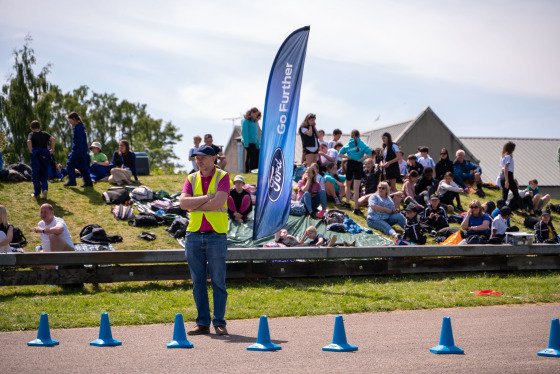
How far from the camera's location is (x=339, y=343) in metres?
6.32

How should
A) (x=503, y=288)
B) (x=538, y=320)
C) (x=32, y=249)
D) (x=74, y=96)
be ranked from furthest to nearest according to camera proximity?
(x=74, y=96) < (x=32, y=249) < (x=503, y=288) < (x=538, y=320)

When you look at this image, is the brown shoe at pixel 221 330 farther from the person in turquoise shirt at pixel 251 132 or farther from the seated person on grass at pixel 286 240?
the person in turquoise shirt at pixel 251 132

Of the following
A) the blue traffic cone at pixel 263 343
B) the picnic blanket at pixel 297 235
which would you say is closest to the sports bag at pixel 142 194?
the picnic blanket at pixel 297 235

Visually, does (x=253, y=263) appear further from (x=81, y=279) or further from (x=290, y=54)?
(x=290, y=54)

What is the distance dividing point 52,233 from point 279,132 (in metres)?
4.38

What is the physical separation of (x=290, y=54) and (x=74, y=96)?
60.7 m

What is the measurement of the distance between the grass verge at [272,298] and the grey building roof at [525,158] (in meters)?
40.6

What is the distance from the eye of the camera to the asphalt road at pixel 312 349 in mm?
5574

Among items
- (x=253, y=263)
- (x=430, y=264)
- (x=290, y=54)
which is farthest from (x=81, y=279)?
(x=430, y=264)

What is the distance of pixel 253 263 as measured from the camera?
1109 centimetres

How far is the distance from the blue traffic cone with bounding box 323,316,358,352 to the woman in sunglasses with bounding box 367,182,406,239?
9027 mm

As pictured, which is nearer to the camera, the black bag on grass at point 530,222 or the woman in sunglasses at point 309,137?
the woman in sunglasses at point 309,137

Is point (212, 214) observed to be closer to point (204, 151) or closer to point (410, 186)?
point (204, 151)

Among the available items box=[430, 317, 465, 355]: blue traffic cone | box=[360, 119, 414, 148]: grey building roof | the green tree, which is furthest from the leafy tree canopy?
box=[430, 317, 465, 355]: blue traffic cone
